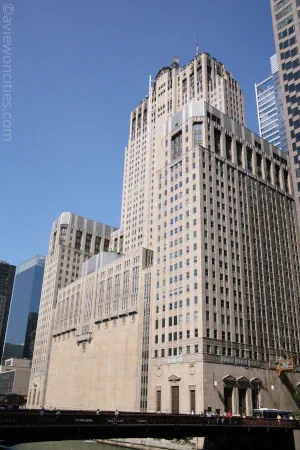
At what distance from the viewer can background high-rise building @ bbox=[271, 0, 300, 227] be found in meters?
115

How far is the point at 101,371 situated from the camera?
132500 millimetres

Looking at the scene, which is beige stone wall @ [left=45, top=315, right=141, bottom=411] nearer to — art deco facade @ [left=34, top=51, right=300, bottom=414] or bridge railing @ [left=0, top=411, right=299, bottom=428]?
art deco facade @ [left=34, top=51, right=300, bottom=414]

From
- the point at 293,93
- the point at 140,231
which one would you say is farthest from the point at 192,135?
the point at 140,231

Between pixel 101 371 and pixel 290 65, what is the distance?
110402 millimetres

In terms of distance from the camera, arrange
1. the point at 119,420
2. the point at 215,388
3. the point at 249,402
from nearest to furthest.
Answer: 1. the point at 119,420
2. the point at 215,388
3. the point at 249,402

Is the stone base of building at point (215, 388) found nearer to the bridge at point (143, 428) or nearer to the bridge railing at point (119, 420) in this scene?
the bridge at point (143, 428)

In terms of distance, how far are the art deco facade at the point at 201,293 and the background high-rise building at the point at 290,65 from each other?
61.1 ft

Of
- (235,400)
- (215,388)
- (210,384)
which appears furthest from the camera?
(235,400)

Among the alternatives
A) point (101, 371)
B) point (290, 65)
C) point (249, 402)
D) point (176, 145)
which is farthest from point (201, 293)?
point (290, 65)

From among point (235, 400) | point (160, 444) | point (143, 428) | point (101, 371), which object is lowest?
point (160, 444)

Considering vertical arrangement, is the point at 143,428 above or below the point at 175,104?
below

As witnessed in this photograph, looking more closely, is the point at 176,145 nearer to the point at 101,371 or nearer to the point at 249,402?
the point at 101,371

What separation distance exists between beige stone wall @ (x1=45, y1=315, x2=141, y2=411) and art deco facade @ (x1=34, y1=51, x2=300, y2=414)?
452 millimetres

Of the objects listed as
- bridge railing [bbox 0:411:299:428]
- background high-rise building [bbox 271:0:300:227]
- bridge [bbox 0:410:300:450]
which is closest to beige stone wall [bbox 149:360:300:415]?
bridge [bbox 0:410:300:450]
